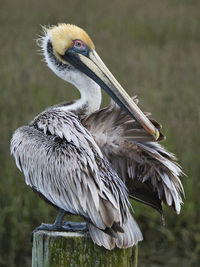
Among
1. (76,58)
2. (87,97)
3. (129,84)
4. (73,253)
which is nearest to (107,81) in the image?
(87,97)

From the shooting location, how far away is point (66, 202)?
11.7ft

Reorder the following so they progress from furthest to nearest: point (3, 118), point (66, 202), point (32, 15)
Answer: point (32, 15) → point (3, 118) → point (66, 202)

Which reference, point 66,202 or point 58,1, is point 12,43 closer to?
point 58,1

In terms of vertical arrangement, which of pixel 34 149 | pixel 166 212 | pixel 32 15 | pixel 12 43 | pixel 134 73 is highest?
pixel 32 15

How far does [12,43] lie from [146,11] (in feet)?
14.0

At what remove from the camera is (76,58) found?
4.13 metres

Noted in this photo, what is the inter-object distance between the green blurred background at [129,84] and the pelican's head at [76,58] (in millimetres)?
409

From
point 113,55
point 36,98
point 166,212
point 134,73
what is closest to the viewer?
point 166,212

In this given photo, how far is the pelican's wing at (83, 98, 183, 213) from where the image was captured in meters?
3.62

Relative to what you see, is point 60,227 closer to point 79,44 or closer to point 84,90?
point 84,90

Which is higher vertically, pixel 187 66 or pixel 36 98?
pixel 187 66

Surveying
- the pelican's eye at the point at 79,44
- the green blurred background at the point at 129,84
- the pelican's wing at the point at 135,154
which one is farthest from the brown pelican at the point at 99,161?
the green blurred background at the point at 129,84

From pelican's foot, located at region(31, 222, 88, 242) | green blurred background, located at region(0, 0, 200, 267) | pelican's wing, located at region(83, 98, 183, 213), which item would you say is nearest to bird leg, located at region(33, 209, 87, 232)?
pelican's foot, located at region(31, 222, 88, 242)

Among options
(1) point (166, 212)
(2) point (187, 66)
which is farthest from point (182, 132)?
(2) point (187, 66)
